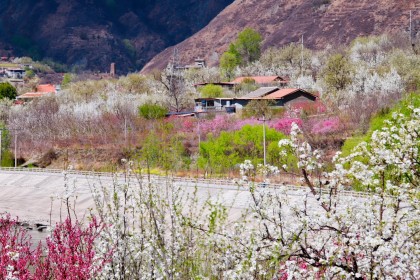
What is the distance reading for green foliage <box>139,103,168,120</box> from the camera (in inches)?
2842

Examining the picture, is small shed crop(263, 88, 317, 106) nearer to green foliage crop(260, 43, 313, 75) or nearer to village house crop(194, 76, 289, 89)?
village house crop(194, 76, 289, 89)

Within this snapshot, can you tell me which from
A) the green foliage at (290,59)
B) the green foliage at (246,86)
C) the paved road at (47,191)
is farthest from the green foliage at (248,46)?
the paved road at (47,191)

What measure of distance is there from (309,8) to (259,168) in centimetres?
15084

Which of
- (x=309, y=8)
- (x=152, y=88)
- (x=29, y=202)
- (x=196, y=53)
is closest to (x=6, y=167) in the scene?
(x=29, y=202)

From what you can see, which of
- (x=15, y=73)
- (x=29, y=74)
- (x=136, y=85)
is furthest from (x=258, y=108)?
→ (x=29, y=74)

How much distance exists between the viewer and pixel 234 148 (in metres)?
52.7

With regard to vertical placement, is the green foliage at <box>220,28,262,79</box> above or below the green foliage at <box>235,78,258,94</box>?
above

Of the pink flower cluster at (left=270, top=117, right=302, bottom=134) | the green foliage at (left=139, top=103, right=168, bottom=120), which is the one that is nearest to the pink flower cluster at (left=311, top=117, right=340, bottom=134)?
the pink flower cluster at (left=270, top=117, right=302, bottom=134)

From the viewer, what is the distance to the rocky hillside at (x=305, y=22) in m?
134

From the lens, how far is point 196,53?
18350 centimetres

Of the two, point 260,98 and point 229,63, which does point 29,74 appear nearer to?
point 229,63

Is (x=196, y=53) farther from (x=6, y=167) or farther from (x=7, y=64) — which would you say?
(x=6, y=167)

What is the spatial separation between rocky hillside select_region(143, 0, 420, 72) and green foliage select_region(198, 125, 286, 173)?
6849 cm

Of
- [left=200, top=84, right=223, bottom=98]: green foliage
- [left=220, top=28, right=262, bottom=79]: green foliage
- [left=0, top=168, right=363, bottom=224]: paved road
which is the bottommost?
[left=0, top=168, right=363, bottom=224]: paved road
